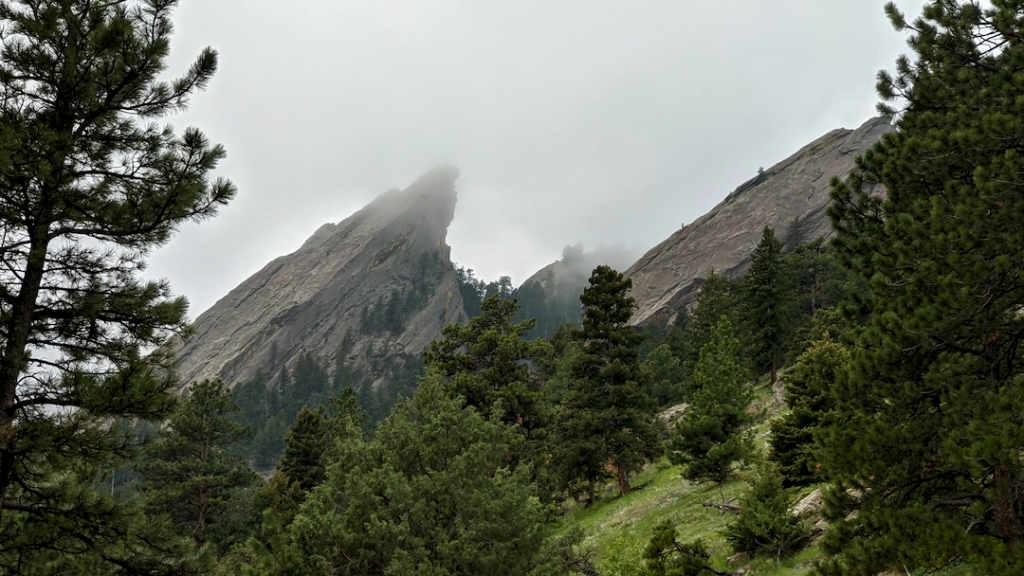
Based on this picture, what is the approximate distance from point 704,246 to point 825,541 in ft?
329

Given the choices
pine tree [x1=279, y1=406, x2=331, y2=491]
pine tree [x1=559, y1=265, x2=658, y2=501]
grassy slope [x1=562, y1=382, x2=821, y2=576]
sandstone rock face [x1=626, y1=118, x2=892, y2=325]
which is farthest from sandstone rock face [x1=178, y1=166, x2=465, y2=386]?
grassy slope [x1=562, y1=382, x2=821, y2=576]

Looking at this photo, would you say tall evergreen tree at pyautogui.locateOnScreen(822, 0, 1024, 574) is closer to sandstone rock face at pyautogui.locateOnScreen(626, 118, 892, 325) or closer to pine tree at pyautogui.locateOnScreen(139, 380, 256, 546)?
pine tree at pyautogui.locateOnScreen(139, 380, 256, 546)

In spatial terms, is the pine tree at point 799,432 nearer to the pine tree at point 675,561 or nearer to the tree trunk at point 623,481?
the pine tree at point 675,561

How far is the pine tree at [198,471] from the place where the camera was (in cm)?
3081

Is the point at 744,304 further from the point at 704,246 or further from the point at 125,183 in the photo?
the point at 704,246

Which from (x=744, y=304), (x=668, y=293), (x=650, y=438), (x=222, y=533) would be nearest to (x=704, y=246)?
(x=668, y=293)

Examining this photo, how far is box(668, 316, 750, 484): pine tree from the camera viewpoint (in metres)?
19.6

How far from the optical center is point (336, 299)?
13475 centimetres

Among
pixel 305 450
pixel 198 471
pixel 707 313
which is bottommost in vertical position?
pixel 707 313

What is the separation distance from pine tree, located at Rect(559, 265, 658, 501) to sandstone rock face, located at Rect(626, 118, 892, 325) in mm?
66792

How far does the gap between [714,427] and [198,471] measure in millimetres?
28585

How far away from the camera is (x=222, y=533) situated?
1242 inches

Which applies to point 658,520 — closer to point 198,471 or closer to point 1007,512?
point 1007,512

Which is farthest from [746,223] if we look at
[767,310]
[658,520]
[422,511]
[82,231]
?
[82,231]
